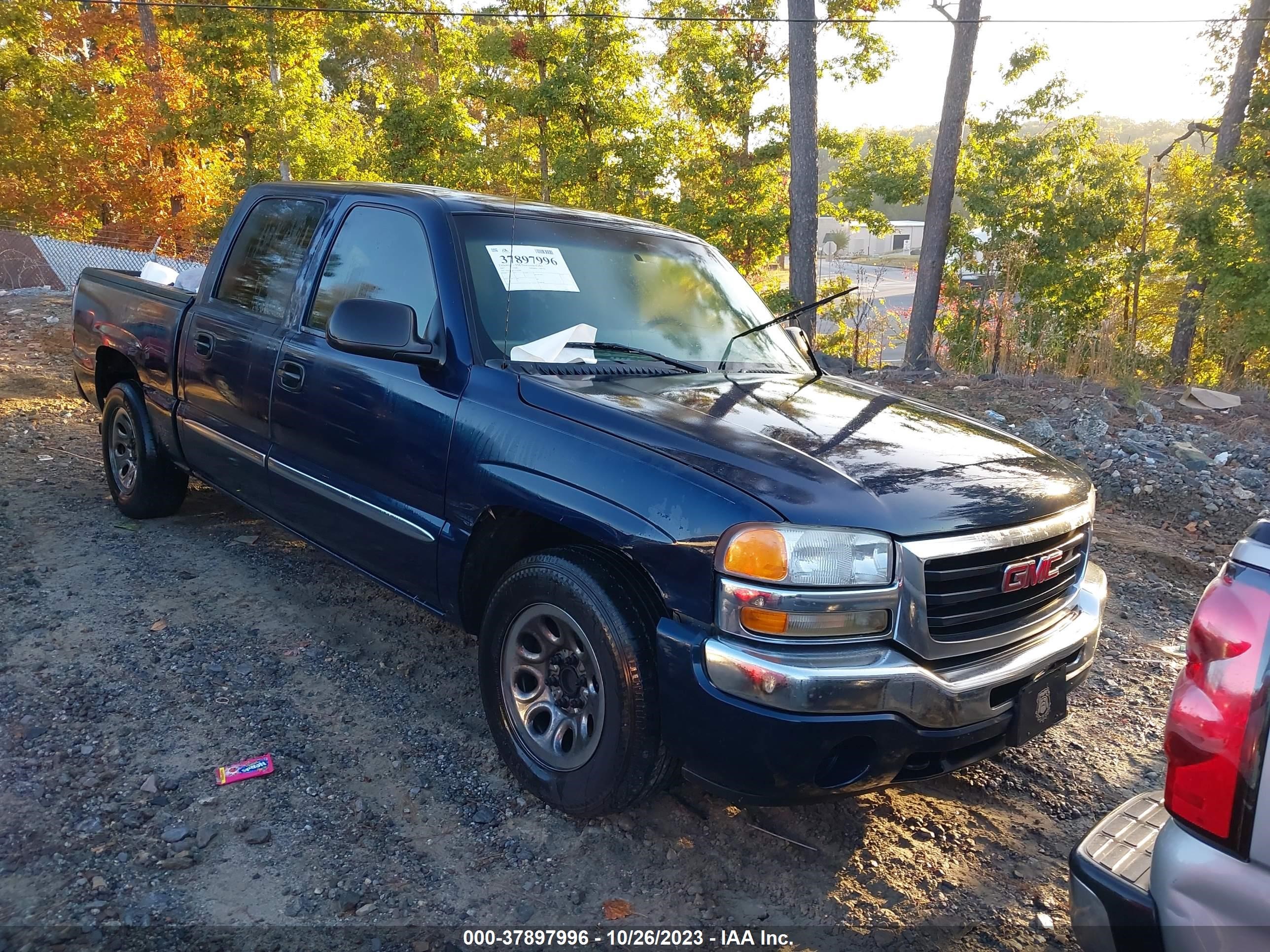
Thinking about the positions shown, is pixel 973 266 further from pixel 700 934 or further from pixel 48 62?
pixel 48 62

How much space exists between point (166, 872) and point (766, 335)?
9.89 feet

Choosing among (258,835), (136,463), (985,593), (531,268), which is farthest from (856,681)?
(136,463)

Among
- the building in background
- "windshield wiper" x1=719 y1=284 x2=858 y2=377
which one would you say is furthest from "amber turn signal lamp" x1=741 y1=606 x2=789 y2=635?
the building in background

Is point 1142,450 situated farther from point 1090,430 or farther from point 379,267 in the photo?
point 379,267

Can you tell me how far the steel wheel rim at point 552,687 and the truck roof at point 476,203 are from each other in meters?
1.69

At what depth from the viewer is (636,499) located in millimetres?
2502

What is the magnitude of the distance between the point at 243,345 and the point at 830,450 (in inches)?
115

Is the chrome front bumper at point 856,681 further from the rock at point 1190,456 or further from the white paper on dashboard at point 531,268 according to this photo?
the rock at point 1190,456

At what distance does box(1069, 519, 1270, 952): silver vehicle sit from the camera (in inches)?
57.1

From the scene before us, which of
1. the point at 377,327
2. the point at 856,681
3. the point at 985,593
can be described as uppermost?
the point at 377,327

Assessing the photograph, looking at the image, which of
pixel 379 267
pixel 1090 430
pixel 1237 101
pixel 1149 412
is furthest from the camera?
pixel 1237 101

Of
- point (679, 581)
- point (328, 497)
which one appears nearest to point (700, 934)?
point (679, 581)

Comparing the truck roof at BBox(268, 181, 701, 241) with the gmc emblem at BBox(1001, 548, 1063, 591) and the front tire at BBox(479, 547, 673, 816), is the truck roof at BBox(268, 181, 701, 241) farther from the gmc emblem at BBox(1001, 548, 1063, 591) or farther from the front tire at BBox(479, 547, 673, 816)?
the gmc emblem at BBox(1001, 548, 1063, 591)

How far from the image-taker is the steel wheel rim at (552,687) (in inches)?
106
